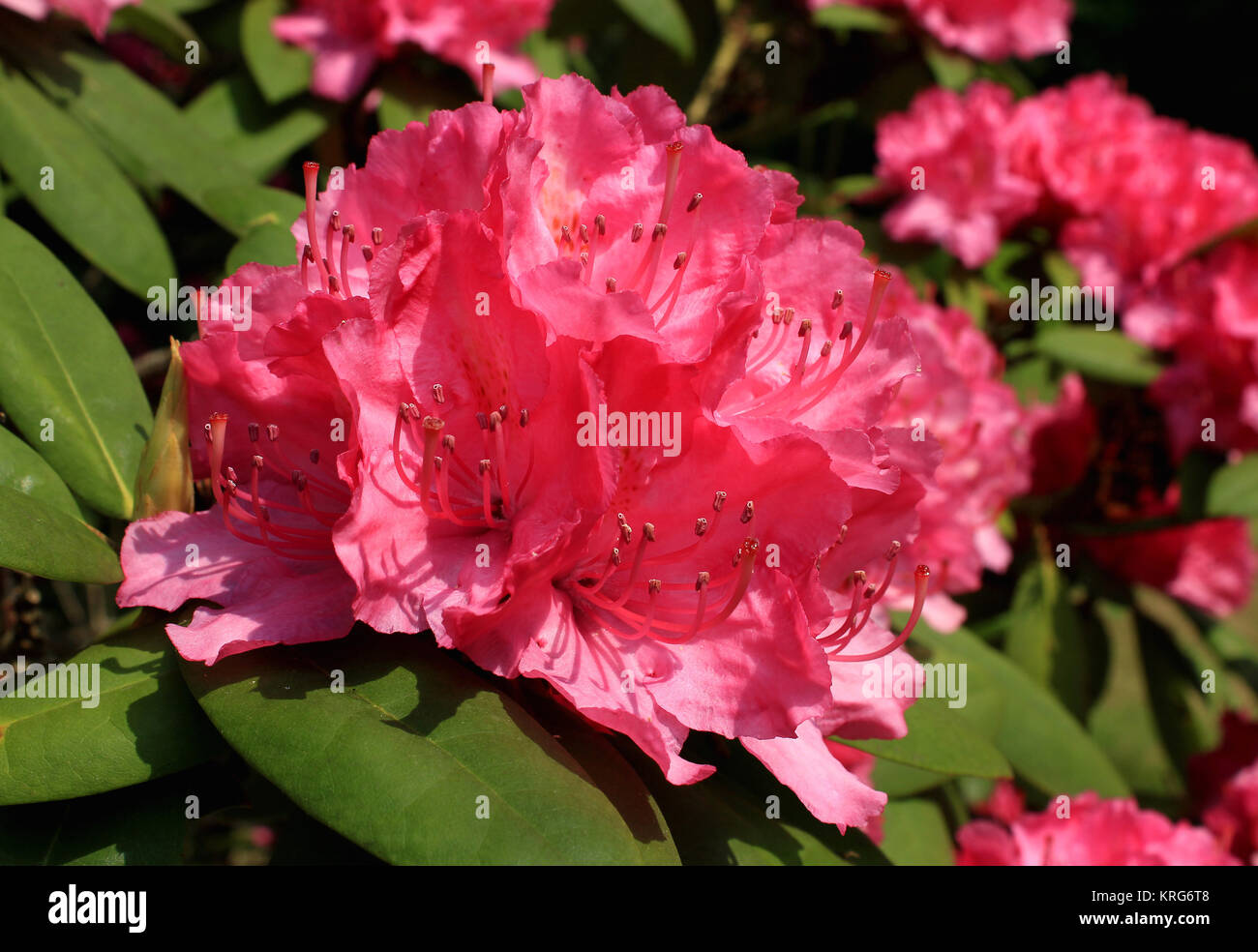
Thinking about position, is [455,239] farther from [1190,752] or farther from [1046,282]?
[1190,752]

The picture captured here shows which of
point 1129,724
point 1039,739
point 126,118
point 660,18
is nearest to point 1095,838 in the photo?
point 1039,739

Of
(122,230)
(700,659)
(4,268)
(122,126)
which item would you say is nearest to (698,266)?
(700,659)

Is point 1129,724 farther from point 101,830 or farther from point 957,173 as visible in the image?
point 101,830

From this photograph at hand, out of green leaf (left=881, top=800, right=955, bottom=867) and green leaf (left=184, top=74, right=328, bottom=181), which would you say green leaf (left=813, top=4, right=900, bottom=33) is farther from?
green leaf (left=881, top=800, right=955, bottom=867)

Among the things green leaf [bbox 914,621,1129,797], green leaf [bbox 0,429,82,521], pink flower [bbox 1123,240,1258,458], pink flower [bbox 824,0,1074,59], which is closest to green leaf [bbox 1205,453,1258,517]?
pink flower [bbox 1123,240,1258,458]
